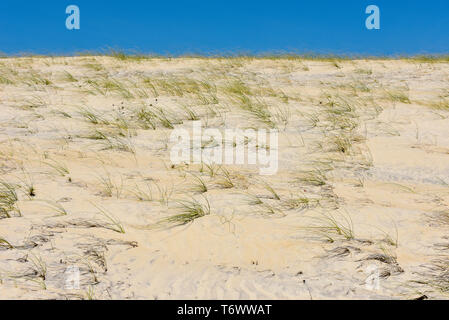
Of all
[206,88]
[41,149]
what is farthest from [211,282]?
[206,88]

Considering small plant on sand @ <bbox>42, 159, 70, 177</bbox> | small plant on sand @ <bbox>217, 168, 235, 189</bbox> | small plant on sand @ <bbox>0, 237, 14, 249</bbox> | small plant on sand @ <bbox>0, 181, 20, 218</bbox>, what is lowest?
small plant on sand @ <bbox>0, 237, 14, 249</bbox>

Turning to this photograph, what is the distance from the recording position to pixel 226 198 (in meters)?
4.15

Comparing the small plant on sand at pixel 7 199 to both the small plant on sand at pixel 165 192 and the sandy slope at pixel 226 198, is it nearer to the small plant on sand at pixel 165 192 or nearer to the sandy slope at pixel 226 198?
the sandy slope at pixel 226 198

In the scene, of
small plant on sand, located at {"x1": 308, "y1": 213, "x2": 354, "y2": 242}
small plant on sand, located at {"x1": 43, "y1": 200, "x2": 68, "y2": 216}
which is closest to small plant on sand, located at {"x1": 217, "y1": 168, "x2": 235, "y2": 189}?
small plant on sand, located at {"x1": 308, "y1": 213, "x2": 354, "y2": 242}

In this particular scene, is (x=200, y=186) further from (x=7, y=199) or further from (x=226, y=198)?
(x=7, y=199)

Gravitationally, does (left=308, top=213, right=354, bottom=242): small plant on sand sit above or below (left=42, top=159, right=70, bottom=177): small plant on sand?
below

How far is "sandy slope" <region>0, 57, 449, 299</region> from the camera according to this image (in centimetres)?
294

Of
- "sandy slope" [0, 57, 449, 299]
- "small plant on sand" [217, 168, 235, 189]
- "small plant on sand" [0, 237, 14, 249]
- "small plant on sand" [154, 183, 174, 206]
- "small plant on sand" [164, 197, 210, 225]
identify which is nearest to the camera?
"sandy slope" [0, 57, 449, 299]

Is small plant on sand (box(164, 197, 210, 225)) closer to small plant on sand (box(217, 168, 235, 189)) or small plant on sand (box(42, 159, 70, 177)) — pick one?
small plant on sand (box(217, 168, 235, 189))

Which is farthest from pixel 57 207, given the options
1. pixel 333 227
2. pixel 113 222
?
pixel 333 227

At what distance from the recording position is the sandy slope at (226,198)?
9.65 ft

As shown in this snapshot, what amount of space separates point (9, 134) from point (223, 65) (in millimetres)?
6492

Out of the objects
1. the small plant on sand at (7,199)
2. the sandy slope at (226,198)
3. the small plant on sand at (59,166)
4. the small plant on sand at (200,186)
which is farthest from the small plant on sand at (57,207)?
the small plant on sand at (200,186)
